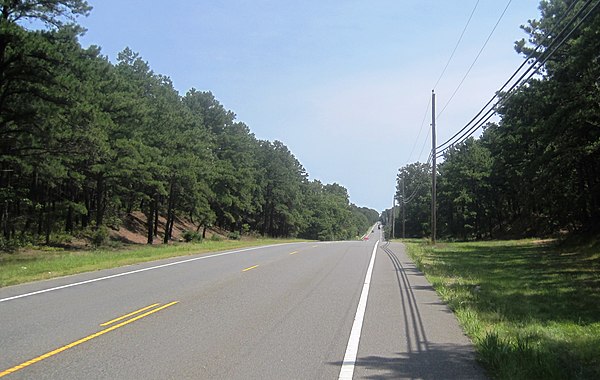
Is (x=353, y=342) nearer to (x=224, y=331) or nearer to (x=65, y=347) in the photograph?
(x=224, y=331)

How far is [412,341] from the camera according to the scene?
8.46m

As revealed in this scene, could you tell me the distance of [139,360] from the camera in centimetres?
689

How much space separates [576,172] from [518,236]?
90.8ft

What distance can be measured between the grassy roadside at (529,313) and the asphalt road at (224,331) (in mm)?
493

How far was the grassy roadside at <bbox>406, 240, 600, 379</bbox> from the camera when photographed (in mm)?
6859

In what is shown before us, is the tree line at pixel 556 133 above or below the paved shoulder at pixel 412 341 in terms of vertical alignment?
above

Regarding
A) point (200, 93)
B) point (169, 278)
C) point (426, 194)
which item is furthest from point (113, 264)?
point (426, 194)

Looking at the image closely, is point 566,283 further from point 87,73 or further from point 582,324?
point 87,73

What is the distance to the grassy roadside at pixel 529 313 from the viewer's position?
686cm

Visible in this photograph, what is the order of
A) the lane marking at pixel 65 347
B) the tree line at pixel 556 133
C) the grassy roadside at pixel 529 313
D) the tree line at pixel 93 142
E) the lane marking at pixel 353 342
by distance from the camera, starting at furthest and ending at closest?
the tree line at pixel 93 142
the tree line at pixel 556 133
the grassy roadside at pixel 529 313
the lane marking at pixel 353 342
the lane marking at pixel 65 347

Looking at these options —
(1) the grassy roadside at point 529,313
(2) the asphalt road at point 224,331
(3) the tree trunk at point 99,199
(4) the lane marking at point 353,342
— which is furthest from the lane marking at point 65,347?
(3) the tree trunk at point 99,199

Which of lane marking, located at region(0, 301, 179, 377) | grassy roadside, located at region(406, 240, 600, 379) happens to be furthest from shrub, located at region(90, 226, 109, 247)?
lane marking, located at region(0, 301, 179, 377)

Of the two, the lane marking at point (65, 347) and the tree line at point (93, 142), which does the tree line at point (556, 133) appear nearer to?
the lane marking at point (65, 347)

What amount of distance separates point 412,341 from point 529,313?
15.5 feet
